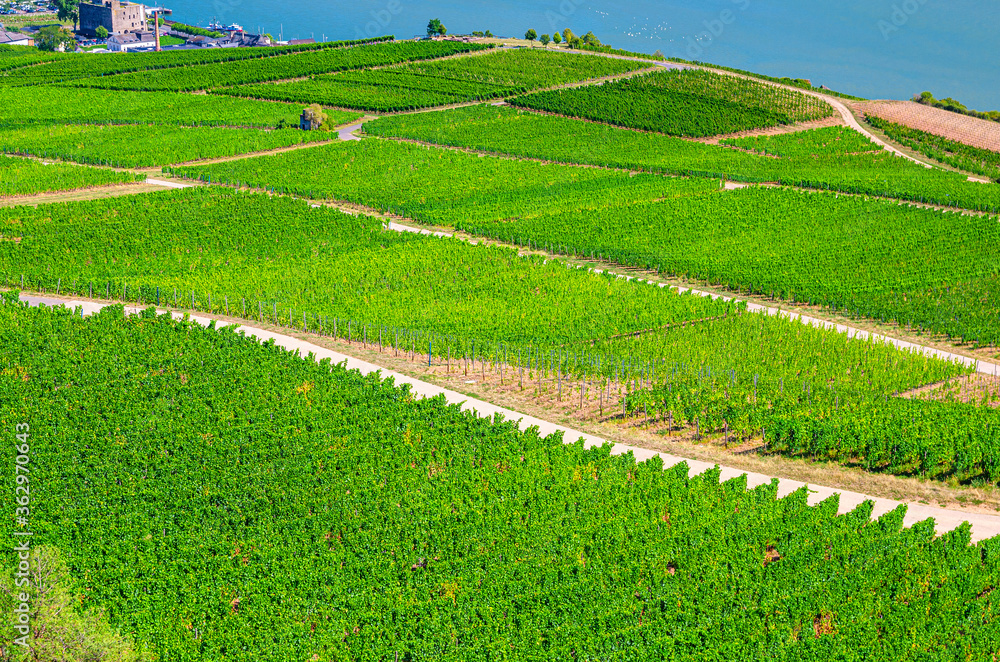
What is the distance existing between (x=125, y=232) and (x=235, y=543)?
42620 mm

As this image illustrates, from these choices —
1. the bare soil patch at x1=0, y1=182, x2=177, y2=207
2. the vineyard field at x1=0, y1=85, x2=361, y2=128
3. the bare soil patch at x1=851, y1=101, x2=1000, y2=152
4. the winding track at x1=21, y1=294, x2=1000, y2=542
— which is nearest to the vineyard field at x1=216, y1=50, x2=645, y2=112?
the vineyard field at x1=0, y1=85, x2=361, y2=128

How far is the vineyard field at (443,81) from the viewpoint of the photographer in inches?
5143

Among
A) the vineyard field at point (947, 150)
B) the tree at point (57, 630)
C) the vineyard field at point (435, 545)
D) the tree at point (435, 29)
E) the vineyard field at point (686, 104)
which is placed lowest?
the tree at point (57, 630)

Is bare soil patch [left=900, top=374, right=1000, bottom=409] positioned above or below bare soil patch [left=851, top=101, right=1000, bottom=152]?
below

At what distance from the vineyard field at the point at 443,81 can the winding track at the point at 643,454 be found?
79.8m

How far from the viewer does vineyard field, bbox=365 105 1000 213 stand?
9144cm

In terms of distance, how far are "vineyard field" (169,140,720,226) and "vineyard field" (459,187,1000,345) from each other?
12.6ft

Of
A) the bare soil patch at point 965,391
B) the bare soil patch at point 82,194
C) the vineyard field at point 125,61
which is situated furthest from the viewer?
the vineyard field at point 125,61

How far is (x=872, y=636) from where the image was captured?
2939 centimetres

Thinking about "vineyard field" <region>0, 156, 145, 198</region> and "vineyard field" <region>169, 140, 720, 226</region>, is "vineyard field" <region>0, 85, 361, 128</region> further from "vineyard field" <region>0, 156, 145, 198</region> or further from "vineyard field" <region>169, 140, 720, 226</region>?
"vineyard field" <region>0, 156, 145, 198</region>

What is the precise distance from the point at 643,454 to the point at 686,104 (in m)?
93.5

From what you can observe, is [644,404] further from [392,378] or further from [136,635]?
[136,635]

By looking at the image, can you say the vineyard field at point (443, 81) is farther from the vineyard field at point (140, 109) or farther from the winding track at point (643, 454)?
the winding track at point (643, 454)

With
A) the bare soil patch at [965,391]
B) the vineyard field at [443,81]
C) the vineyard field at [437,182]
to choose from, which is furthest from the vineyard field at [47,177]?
the bare soil patch at [965,391]
